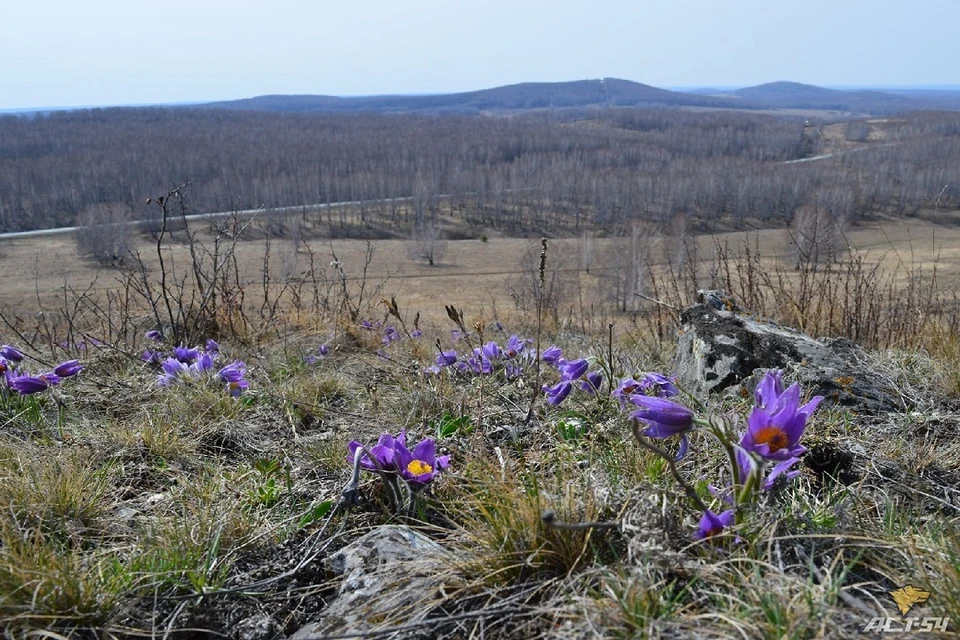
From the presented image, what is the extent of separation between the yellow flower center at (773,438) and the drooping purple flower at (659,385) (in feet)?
2.52

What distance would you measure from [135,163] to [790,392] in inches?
3963

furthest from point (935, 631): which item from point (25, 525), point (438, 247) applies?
point (438, 247)

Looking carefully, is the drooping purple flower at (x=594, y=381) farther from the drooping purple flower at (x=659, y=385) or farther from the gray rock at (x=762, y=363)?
the gray rock at (x=762, y=363)

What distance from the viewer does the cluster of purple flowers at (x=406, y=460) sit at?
1728 millimetres

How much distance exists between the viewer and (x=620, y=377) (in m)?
2.44

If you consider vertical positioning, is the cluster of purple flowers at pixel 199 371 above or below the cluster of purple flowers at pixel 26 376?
below

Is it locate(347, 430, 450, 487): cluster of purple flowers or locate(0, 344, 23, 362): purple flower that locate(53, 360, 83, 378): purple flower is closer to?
locate(0, 344, 23, 362): purple flower

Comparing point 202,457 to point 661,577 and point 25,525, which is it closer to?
point 25,525

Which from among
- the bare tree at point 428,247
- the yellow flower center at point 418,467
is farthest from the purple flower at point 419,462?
the bare tree at point 428,247

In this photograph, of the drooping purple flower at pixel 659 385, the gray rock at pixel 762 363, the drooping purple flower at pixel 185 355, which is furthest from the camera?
the drooping purple flower at pixel 185 355

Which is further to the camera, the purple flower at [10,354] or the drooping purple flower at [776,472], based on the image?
the purple flower at [10,354]

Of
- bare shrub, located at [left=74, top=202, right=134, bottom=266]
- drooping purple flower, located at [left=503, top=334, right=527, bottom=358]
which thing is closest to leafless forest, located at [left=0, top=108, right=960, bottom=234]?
bare shrub, located at [left=74, top=202, right=134, bottom=266]

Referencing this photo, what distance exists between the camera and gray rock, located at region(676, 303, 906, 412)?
2580mm

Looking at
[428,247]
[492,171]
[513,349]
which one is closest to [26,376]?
[513,349]
